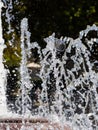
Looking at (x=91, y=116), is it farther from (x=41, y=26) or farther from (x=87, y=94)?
(x=41, y=26)

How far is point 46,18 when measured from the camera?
902 inches

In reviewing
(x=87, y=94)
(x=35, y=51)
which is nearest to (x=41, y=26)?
(x=35, y=51)

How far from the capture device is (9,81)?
68.7 feet

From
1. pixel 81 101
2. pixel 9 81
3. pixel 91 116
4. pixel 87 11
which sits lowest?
pixel 91 116

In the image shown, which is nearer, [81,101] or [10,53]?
[81,101]

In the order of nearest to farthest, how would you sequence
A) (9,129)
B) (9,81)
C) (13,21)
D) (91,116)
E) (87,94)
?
(9,129), (91,116), (87,94), (9,81), (13,21)

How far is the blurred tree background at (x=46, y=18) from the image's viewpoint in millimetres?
22750

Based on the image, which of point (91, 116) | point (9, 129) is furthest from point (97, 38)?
point (9, 129)

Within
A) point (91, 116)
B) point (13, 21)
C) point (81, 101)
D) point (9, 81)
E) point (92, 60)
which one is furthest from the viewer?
point (13, 21)

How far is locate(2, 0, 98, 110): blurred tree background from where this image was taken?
74.6ft

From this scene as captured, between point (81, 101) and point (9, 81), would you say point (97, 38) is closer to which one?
point (9, 81)

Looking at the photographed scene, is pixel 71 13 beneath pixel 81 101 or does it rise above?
above

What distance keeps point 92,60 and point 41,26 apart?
2452 millimetres

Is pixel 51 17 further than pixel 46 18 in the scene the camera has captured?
Yes
